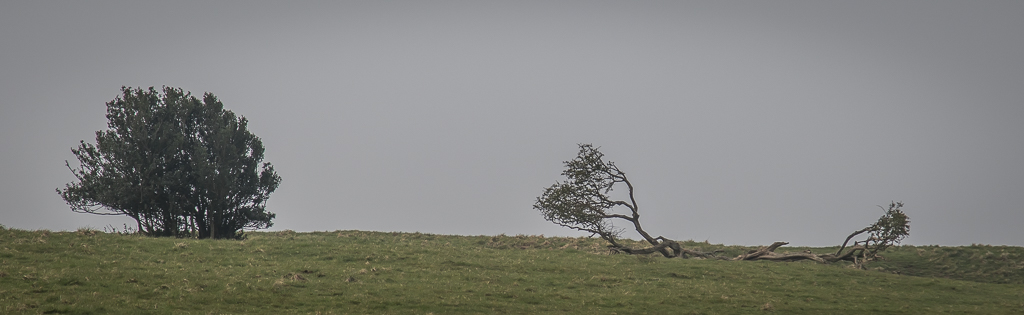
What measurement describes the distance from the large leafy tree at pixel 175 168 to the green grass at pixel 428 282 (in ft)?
30.3

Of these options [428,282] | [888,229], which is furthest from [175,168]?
[888,229]

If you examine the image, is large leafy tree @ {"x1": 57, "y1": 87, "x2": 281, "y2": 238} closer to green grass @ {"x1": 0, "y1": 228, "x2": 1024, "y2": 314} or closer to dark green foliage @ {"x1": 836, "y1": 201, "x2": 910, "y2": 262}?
green grass @ {"x1": 0, "y1": 228, "x2": 1024, "y2": 314}

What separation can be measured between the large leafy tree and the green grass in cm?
924

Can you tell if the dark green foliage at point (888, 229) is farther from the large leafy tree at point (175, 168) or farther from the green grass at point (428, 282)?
the large leafy tree at point (175, 168)

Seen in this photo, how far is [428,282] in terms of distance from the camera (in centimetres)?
2658

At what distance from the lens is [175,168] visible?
44.3 metres

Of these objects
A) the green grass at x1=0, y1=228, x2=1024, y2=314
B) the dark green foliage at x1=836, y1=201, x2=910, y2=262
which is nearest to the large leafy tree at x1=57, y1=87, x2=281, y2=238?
the green grass at x1=0, y1=228, x2=1024, y2=314

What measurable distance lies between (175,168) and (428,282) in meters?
26.6

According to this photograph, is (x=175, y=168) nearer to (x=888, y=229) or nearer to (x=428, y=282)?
(x=428, y=282)

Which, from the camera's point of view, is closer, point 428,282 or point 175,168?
point 428,282

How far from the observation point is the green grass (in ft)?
70.1

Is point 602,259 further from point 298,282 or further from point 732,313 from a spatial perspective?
point 298,282

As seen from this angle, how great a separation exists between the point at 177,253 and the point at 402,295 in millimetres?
13199

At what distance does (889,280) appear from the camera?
31312 mm
